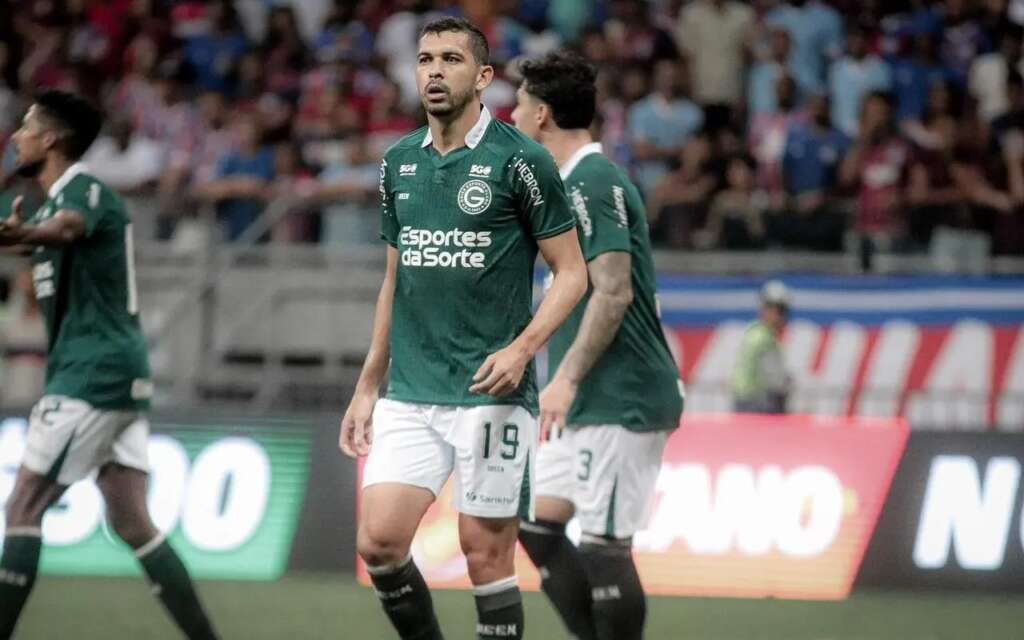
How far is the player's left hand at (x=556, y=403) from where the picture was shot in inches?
263

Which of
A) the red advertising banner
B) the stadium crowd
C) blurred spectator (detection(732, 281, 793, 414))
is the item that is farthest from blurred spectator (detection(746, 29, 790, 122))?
the red advertising banner

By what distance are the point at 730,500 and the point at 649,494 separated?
173 inches

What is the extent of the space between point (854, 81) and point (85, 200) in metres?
10.00

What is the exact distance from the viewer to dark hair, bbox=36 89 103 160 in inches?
312

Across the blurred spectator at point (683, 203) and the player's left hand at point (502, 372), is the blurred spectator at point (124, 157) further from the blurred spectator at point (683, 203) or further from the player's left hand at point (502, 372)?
the player's left hand at point (502, 372)

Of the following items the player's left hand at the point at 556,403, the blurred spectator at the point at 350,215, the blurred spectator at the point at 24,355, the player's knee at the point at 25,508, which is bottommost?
the blurred spectator at the point at 24,355

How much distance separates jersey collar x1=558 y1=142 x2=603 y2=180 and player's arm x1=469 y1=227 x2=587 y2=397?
3.50 feet

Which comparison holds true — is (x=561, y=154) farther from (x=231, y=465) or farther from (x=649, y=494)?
(x=231, y=465)

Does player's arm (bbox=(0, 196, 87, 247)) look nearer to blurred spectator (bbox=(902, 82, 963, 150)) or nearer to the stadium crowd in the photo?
the stadium crowd

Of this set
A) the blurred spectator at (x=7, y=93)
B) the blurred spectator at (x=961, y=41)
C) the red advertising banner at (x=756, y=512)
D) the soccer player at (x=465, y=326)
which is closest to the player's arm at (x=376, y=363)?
the soccer player at (x=465, y=326)

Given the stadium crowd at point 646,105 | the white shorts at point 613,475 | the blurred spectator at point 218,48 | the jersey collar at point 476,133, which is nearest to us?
the jersey collar at point 476,133

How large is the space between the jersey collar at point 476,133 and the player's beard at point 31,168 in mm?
2280

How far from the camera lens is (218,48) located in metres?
17.2

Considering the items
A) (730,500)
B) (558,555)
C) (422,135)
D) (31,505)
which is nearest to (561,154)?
(422,135)
